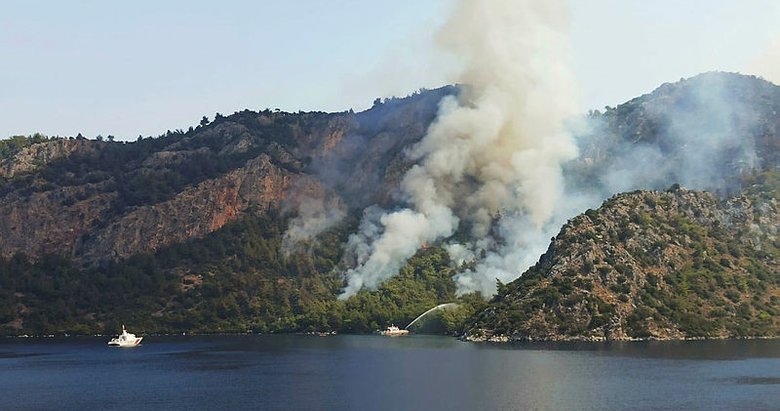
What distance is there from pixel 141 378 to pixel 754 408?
10094cm

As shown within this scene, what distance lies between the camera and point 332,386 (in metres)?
146

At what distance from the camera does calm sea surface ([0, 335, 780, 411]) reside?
125 m

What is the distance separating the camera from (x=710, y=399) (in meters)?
123

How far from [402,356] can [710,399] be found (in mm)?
82660

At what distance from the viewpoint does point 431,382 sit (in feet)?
476

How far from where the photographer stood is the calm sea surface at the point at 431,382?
125 metres

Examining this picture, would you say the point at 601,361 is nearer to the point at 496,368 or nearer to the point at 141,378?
the point at 496,368

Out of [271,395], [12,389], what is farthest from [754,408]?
[12,389]

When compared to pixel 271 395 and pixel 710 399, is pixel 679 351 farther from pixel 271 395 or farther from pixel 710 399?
pixel 271 395

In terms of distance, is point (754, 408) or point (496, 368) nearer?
point (754, 408)

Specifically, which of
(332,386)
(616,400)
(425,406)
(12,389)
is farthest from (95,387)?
(616,400)

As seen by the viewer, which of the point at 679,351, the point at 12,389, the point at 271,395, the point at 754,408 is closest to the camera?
the point at 754,408

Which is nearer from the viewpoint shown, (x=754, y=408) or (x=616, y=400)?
(x=754, y=408)

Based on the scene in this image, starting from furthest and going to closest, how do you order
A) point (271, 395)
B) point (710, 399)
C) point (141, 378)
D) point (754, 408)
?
point (141, 378) → point (271, 395) → point (710, 399) → point (754, 408)
